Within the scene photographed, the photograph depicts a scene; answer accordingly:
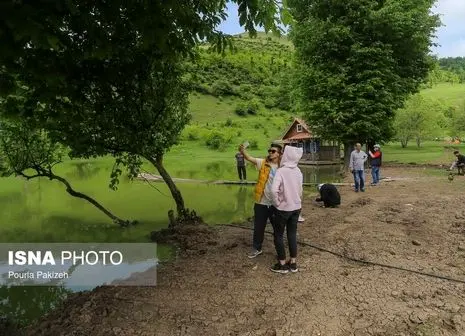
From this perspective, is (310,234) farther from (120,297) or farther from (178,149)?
(178,149)

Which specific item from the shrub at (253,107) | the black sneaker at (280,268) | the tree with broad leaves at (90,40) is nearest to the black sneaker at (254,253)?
the black sneaker at (280,268)

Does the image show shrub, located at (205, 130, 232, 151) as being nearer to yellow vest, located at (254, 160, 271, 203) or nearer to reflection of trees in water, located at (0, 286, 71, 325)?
reflection of trees in water, located at (0, 286, 71, 325)

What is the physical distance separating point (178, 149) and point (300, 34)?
130 feet

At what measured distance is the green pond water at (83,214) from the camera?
31.6ft

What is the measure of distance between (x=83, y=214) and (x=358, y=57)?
18226 millimetres

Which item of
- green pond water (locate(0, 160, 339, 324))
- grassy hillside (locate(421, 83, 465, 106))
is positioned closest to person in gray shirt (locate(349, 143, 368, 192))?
green pond water (locate(0, 160, 339, 324))

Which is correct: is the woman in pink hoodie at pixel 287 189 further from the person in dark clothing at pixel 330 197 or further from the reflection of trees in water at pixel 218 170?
the reflection of trees in water at pixel 218 170

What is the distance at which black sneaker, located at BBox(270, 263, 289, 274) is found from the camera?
817cm

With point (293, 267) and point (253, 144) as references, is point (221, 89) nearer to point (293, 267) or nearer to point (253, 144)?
point (253, 144)

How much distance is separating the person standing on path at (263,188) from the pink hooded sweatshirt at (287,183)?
60cm

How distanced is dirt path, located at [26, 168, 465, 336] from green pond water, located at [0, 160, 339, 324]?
6.65 ft

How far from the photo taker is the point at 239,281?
793 centimetres

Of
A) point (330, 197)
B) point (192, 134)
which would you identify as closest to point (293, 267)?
point (330, 197)

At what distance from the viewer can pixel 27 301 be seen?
9.29 meters
